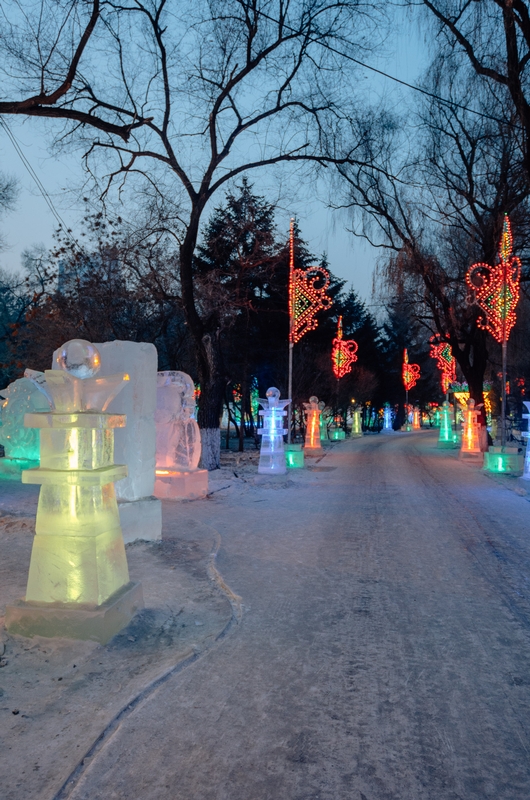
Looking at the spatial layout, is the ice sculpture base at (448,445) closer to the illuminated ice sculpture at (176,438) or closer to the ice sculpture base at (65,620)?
the illuminated ice sculpture at (176,438)

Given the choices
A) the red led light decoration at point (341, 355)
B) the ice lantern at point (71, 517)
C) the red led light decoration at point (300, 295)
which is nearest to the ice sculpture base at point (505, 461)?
the red led light decoration at point (300, 295)

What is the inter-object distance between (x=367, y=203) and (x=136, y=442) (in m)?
17.8

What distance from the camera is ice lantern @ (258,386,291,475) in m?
15.3

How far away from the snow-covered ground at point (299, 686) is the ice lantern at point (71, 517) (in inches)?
8.3

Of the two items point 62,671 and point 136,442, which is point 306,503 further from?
point 62,671

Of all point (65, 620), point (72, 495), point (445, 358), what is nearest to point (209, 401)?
point (72, 495)

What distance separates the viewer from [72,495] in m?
4.57

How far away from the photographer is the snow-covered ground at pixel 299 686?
9.48ft

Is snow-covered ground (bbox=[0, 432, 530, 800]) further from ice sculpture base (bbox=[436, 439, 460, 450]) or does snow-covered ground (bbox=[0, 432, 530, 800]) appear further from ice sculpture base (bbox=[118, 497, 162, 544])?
ice sculpture base (bbox=[436, 439, 460, 450])

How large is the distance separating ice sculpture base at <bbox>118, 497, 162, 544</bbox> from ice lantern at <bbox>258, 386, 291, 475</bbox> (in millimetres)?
7329

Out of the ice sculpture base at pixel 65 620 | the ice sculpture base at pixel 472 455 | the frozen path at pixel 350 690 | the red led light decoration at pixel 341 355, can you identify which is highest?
the red led light decoration at pixel 341 355

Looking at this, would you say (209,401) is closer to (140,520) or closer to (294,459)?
(294,459)

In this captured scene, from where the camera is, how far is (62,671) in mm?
3963

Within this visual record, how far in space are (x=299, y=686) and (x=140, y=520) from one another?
4.34 m
